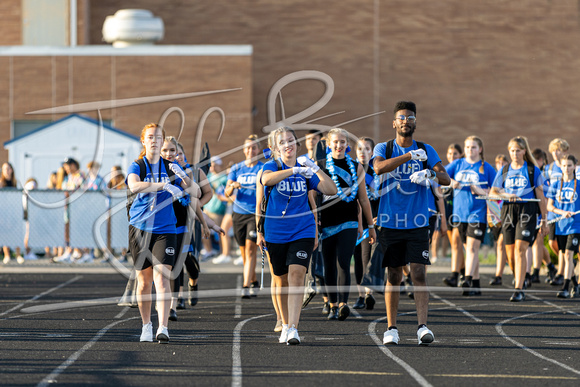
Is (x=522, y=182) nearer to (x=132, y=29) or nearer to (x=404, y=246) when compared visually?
(x=404, y=246)

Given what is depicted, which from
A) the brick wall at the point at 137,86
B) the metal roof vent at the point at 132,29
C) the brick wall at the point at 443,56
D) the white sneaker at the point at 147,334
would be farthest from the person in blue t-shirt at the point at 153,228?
the brick wall at the point at 443,56

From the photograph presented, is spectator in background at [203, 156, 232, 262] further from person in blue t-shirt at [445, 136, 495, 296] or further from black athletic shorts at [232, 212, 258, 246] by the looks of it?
person in blue t-shirt at [445, 136, 495, 296]

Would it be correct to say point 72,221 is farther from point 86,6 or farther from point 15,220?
point 86,6

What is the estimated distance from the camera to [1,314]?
11922 mm

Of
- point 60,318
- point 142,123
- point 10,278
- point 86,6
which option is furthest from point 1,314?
point 86,6

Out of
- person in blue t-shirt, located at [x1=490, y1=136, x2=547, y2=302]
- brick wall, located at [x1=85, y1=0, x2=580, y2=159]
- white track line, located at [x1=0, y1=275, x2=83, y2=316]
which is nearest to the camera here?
white track line, located at [x1=0, y1=275, x2=83, y2=316]

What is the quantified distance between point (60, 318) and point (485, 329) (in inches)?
193

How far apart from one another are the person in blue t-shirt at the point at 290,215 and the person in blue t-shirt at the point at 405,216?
0.61 meters

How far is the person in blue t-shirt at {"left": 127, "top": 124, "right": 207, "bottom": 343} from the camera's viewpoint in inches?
368

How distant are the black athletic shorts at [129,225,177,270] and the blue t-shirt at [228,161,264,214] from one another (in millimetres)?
4314

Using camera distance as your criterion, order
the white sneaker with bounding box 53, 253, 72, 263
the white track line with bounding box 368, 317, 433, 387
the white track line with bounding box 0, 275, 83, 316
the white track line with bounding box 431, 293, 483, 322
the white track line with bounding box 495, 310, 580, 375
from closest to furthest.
Answer: 1. the white track line with bounding box 368, 317, 433, 387
2. the white track line with bounding box 495, 310, 580, 375
3. the white track line with bounding box 431, 293, 483, 322
4. the white track line with bounding box 0, 275, 83, 316
5. the white sneaker with bounding box 53, 253, 72, 263

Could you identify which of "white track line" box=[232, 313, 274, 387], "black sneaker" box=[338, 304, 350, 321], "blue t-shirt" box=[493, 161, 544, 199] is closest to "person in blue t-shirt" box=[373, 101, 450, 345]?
"white track line" box=[232, 313, 274, 387]

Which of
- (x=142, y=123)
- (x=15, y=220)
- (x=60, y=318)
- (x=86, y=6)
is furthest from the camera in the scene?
(x=86, y=6)

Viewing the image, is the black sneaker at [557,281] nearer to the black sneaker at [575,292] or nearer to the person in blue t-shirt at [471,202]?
the black sneaker at [575,292]
